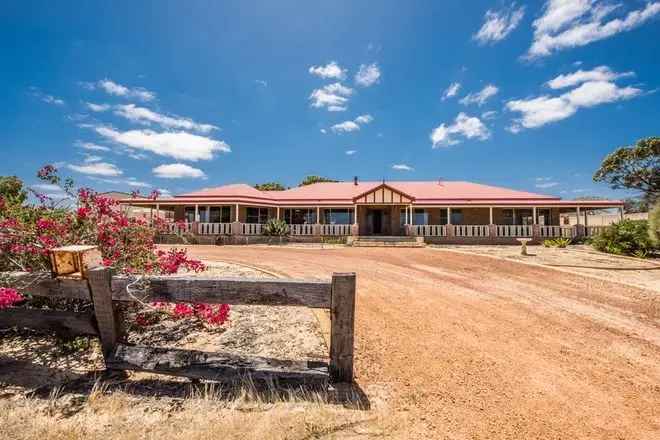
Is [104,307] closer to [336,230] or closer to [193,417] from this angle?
[193,417]

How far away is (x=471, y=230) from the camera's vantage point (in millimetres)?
21094

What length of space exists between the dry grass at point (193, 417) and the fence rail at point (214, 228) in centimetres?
1871

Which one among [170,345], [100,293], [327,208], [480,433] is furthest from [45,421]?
[327,208]

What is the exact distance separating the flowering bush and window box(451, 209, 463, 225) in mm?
22164

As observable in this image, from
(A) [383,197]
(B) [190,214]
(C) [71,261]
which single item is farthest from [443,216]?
(C) [71,261]

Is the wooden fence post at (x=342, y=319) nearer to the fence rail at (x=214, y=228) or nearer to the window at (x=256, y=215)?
the fence rail at (x=214, y=228)

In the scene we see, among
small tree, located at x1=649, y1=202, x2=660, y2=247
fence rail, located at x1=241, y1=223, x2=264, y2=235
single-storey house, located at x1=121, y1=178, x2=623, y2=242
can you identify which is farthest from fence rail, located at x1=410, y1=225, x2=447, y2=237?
fence rail, located at x1=241, y1=223, x2=264, y2=235

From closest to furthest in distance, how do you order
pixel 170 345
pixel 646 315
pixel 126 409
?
1. pixel 126 409
2. pixel 170 345
3. pixel 646 315

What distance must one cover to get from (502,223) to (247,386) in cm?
2461

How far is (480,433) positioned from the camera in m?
2.29

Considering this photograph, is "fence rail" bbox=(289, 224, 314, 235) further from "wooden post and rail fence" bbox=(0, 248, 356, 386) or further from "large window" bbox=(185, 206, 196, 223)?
"wooden post and rail fence" bbox=(0, 248, 356, 386)

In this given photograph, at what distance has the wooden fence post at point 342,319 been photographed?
2717 mm

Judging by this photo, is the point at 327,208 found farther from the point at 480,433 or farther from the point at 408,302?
the point at 480,433

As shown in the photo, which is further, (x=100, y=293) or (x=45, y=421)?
(x=100, y=293)
